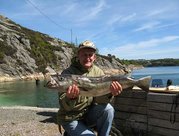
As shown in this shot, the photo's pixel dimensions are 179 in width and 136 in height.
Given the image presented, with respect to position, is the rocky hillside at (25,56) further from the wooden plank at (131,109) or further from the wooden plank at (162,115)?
the wooden plank at (162,115)

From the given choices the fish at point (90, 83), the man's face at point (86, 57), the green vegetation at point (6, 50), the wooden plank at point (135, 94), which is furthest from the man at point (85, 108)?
the green vegetation at point (6, 50)

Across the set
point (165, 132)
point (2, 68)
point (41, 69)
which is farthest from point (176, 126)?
point (41, 69)

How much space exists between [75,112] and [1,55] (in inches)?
3212

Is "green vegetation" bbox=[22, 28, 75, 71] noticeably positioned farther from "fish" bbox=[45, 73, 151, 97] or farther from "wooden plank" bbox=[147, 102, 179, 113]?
"fish" bbox=[45, 73, 151, 97]

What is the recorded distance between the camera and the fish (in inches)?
207

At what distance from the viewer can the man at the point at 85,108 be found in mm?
5641

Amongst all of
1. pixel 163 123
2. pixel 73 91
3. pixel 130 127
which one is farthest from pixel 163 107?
pixel 73 91

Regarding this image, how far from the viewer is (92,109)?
589 centimetres

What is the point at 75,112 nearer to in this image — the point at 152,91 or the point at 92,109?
the point at 92,109

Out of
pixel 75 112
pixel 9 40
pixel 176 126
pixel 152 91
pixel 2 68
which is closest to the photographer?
pixel 75 112

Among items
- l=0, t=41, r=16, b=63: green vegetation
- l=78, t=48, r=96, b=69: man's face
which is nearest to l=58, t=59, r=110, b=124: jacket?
l=78, t=48, r=96, b=69: man's face

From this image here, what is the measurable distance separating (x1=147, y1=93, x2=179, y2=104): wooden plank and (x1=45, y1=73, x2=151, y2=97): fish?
244 cm

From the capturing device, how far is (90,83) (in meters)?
5.50

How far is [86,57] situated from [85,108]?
0.85 m
